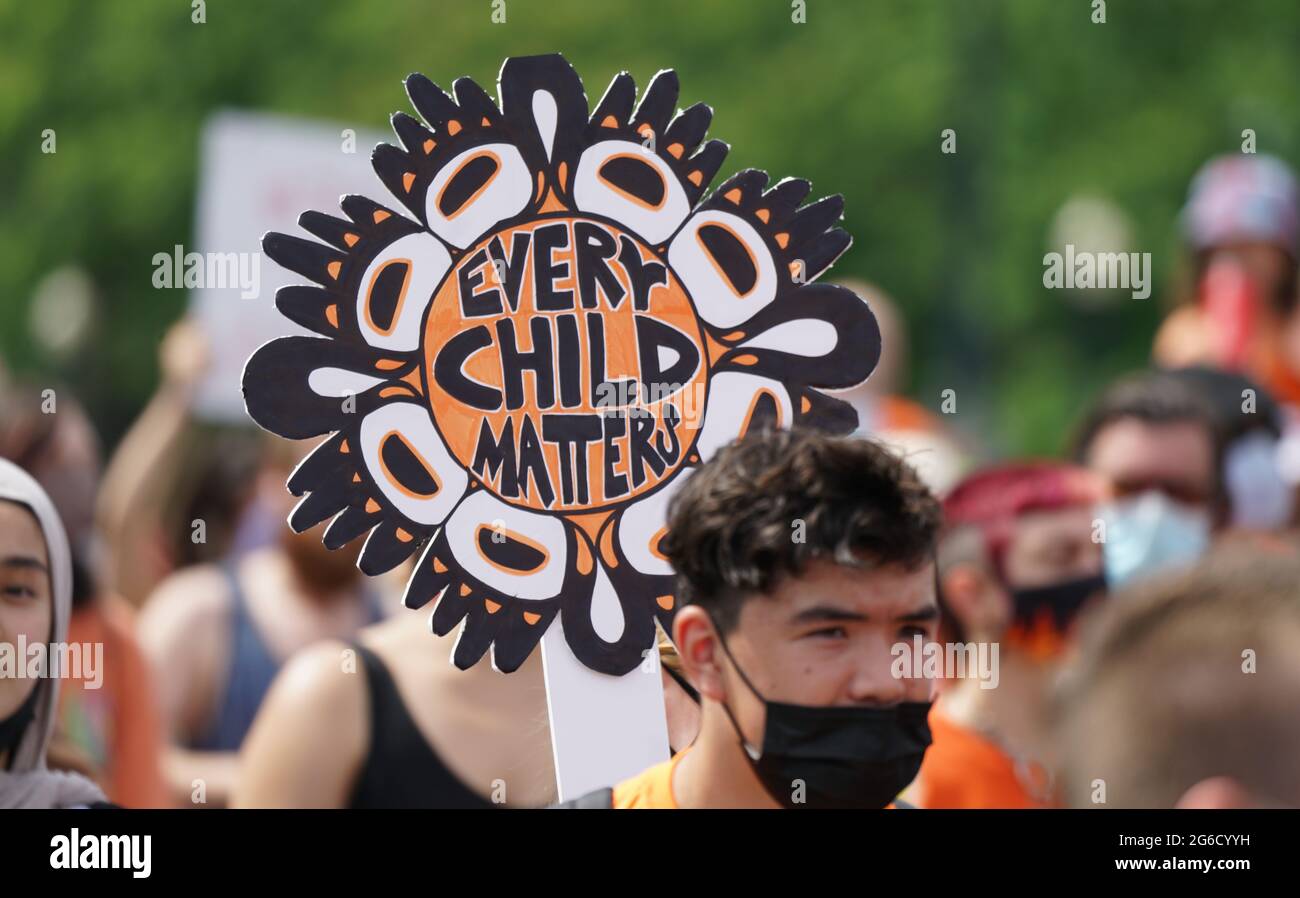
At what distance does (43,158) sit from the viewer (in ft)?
51.8

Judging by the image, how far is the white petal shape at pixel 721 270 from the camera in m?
2.37

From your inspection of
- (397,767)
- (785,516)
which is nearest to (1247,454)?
(397,767)

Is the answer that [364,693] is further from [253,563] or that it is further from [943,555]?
[253,563]

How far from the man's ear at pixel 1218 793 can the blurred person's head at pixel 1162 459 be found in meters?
2.71

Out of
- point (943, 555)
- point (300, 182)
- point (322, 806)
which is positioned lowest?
point (322, 806)

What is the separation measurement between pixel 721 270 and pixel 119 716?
220 cm

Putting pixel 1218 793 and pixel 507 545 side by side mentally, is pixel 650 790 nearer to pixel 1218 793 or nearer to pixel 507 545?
pixel 507 545

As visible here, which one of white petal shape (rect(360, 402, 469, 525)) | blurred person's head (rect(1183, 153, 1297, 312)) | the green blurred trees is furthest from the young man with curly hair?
the green blurred trees

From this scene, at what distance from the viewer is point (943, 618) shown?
13.6ft

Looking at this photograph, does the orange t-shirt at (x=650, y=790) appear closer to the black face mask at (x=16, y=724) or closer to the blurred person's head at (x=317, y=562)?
the black face mask at (x=16, y=724)

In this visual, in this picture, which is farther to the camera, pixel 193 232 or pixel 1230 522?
pixel 193 232
